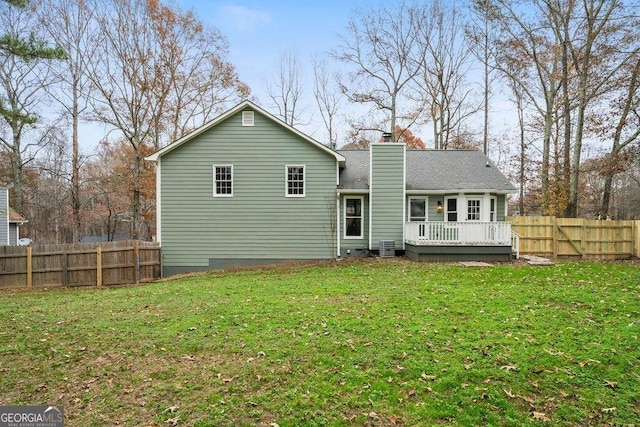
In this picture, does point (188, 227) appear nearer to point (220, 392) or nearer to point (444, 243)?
point (444, 243)

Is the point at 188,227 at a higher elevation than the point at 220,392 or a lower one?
higher

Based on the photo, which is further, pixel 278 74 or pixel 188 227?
pixel 278 74

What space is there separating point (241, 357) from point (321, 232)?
33.3 ft

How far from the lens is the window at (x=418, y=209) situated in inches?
609

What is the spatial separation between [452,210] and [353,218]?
4335 millimetres

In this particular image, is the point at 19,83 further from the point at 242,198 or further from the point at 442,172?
the point at 442,172

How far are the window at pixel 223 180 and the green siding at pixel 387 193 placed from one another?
5801 millimetres

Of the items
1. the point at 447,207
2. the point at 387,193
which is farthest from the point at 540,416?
the point at 447,207

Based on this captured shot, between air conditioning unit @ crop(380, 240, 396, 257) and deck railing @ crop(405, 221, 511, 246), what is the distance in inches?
37.6

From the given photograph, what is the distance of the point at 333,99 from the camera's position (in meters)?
28.5

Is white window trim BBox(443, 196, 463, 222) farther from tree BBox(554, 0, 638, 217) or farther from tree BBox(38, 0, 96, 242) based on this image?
tree BBox(38, 0, 96, 242)

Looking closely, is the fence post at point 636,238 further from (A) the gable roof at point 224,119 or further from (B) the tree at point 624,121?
(A) the gable roof at point 224,119

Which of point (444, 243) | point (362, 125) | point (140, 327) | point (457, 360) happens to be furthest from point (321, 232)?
point (362, 125)

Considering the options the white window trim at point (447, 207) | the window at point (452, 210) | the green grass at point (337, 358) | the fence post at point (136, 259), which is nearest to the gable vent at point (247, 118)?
the fence post at point (136, 259)
